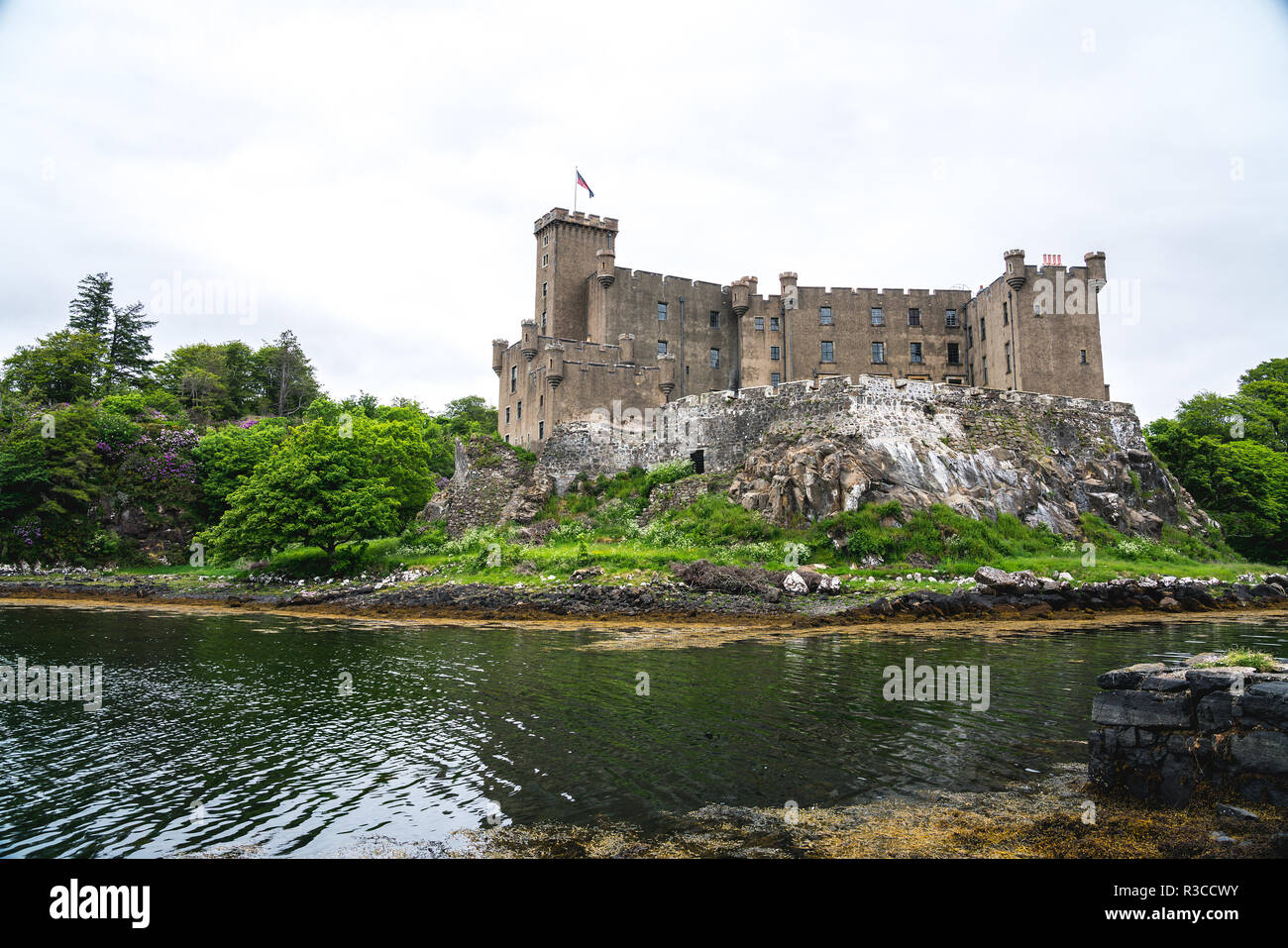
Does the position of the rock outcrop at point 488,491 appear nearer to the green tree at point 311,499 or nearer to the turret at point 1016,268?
the green tree at point 311,499

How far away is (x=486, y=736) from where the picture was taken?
507 inches

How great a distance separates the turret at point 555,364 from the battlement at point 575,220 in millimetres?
12641

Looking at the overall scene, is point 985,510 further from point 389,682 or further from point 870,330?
point 389,682

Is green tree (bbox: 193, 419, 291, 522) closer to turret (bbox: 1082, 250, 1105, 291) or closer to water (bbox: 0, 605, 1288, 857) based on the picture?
water (bbox: 0, 605, 1288, 857)

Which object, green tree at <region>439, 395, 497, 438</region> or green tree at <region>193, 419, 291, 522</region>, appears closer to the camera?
green tree at <region>193, 419, 291, 522</region>

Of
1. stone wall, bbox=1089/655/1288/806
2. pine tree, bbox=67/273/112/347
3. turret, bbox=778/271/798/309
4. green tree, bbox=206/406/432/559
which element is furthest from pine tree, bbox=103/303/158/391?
stone wall, bbox=1089/655/1288/806

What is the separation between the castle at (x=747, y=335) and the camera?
160 ft

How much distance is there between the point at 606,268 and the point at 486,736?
44.5 m

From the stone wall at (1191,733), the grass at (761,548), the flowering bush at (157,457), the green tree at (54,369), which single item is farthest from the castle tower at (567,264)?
the stone wall at (1191,733)

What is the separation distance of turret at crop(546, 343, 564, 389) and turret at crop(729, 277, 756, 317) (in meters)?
15.5

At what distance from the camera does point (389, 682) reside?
18.2 m

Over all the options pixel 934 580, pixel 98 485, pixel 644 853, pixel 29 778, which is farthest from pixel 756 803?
pixel 98 485

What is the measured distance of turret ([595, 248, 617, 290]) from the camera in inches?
2076
